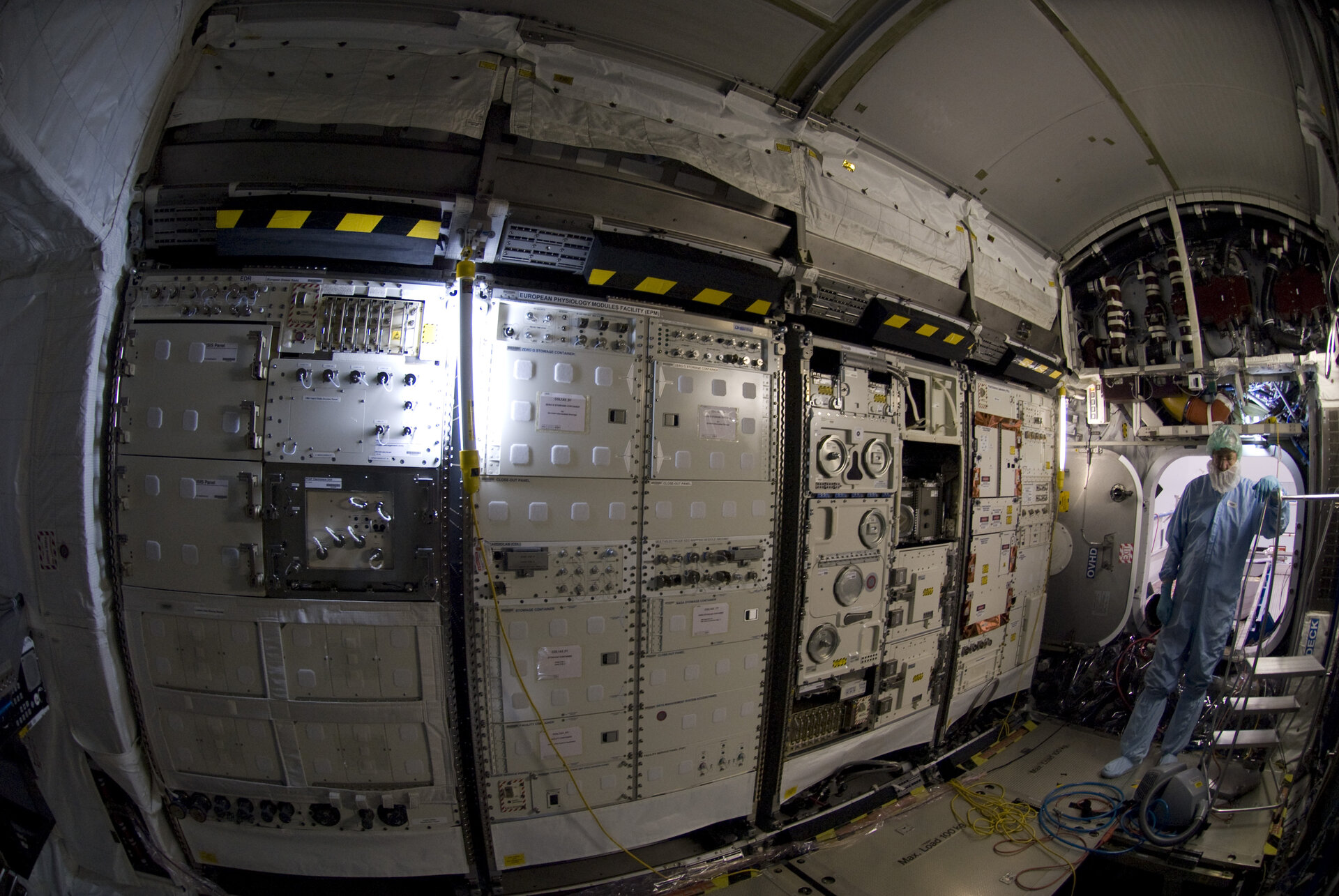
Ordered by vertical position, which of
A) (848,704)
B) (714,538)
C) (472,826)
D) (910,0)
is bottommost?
(472,826)

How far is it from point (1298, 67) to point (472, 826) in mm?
7206

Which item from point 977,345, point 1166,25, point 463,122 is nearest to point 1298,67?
point 1166,25

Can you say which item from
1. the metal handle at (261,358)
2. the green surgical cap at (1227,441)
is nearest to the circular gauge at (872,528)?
the green surgical cap at (1227,441)

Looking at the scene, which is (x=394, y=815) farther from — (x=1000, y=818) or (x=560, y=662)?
(x=1000, y=818)

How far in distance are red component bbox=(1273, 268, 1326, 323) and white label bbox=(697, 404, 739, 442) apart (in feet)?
19.1

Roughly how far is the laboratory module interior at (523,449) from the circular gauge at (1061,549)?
1.84m

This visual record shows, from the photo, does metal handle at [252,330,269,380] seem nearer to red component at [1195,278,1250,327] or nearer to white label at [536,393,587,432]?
white label at [536,393,587,432]

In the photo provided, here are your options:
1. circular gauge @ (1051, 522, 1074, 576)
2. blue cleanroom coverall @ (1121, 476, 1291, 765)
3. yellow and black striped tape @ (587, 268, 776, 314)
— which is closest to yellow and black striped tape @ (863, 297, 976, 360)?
yellow and black striped tape @ (587, 268, 776, 314)

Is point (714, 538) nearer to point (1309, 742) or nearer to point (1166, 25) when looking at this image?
point (1309, 742)

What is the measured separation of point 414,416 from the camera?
270 cm

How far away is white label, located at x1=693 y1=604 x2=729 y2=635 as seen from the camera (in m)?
3.17

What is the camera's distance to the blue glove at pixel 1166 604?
13.3 ft

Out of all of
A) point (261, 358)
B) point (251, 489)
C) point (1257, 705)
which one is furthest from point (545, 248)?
point (1257, 705)

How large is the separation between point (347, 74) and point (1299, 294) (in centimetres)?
822
